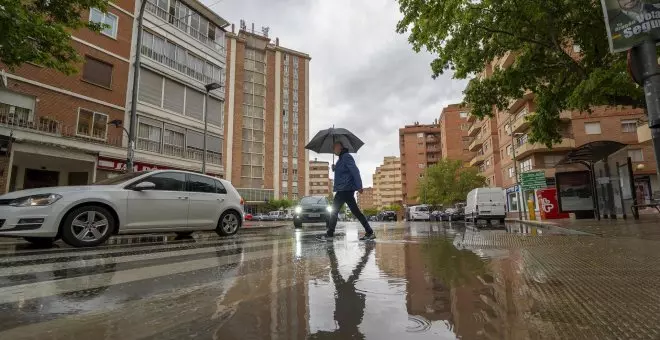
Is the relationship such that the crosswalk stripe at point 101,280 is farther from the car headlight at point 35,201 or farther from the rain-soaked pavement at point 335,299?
the car headlight at point 35,201

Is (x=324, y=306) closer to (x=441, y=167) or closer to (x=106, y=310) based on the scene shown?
(x=106, y=310)

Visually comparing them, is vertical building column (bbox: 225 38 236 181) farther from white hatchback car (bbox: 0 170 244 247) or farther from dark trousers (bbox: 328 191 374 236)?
dark trousers (bbox: 328 191 374 236)

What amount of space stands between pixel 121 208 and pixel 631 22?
794 cm

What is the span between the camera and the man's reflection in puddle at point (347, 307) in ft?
5.68

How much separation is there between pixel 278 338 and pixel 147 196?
6.47 metres

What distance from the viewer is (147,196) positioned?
7191 millimetres

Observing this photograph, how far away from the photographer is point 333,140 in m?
8.66

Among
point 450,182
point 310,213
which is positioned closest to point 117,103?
point 310,213

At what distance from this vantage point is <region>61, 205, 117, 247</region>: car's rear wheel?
6.07 metres

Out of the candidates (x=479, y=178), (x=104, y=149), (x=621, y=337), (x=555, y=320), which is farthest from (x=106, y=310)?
(x=479, y=178)

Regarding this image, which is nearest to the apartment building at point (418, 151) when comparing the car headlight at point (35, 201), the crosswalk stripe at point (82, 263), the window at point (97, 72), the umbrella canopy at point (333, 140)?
the window at point (97, 72)

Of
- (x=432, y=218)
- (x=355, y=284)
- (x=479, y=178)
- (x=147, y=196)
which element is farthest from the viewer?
(x=479, y=178)

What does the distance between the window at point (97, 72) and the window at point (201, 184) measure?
15.1 meters

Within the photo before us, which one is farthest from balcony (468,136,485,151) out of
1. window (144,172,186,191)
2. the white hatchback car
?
window (144,172,186,191)
